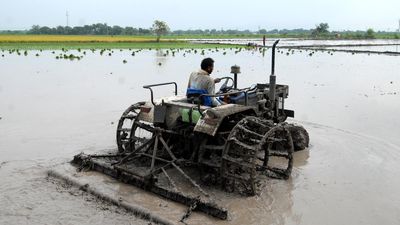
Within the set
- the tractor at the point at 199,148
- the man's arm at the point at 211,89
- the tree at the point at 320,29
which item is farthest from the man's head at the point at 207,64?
the tree at the point at 320,29

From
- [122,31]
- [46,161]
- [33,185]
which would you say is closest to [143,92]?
[46,161]

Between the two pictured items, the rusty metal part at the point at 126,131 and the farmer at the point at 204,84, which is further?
the rusty metal part at the point at 126,131

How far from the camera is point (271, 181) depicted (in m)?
7.10

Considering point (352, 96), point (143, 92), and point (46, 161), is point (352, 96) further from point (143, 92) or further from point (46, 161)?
point (46, 161)

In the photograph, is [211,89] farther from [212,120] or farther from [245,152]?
[245,152]

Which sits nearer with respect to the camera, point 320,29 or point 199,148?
point 199,148

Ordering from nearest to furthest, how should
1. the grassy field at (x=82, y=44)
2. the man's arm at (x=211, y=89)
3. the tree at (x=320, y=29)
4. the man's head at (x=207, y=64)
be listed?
the man's arm at (x=211, y=89) < the man's head at (x=207, y=64) < the grassy field at (x=82, y=44) < the tree at (x=320, y=29)

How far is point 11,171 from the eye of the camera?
7.30 metres

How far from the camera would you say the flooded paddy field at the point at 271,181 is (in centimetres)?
590

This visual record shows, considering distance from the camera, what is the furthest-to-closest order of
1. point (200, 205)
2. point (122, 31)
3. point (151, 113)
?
point (122, 31), point (151, 113), point (200, 205)

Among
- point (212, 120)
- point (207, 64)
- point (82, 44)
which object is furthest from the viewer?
point (82, 44)

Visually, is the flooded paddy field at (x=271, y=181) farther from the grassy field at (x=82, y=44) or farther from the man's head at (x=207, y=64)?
the grassy field at (x=82, y=44)

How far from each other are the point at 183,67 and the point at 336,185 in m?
19.2

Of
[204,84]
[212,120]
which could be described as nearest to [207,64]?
[204,84]
